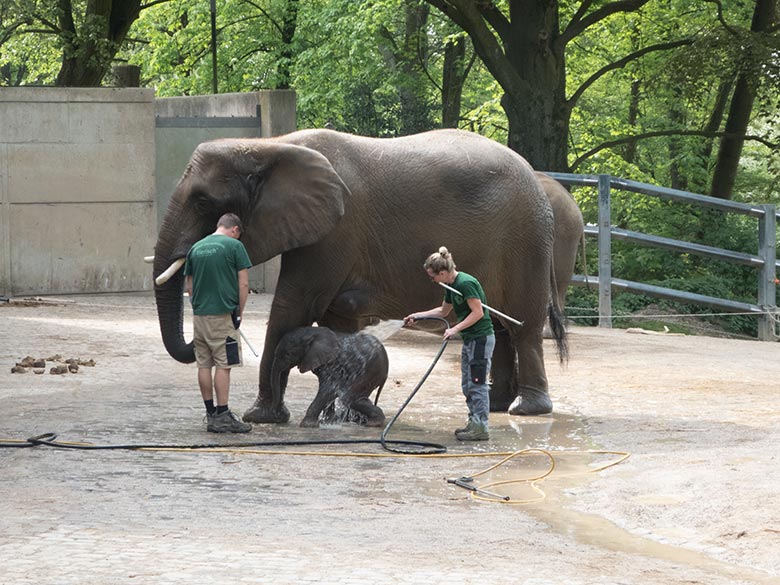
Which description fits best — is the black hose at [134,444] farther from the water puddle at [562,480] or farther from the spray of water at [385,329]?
the spray of water at [385,329]

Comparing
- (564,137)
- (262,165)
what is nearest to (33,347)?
(262,165)

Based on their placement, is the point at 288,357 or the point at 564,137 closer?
the point at 288,357

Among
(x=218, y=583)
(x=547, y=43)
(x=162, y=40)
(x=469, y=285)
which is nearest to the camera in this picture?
(x=218, y=583)

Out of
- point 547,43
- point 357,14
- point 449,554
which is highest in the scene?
point 357,14

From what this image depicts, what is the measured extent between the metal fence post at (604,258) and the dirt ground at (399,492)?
566 cm

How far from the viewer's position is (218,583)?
5.91 metres

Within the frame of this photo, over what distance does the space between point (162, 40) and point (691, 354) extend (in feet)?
87.0

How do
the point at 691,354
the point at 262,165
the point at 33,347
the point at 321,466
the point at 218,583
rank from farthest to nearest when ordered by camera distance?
the point at 691,354 < the point at 33,347 < the point at 262,165 < the point at 321,466 < the point at 218,583

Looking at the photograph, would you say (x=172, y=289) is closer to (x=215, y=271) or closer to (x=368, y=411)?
(x=215, y=271)

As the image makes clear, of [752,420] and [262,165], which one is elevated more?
[262,165]

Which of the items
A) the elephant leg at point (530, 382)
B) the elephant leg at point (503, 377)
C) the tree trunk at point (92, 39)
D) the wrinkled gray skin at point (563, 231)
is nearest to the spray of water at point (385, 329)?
the wrinkled gray skin at point (563, 231)

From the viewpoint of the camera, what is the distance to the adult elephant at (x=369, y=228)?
35.3ft

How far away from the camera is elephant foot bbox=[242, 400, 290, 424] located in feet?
35.7

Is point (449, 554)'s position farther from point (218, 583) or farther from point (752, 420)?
point (752, 420)
